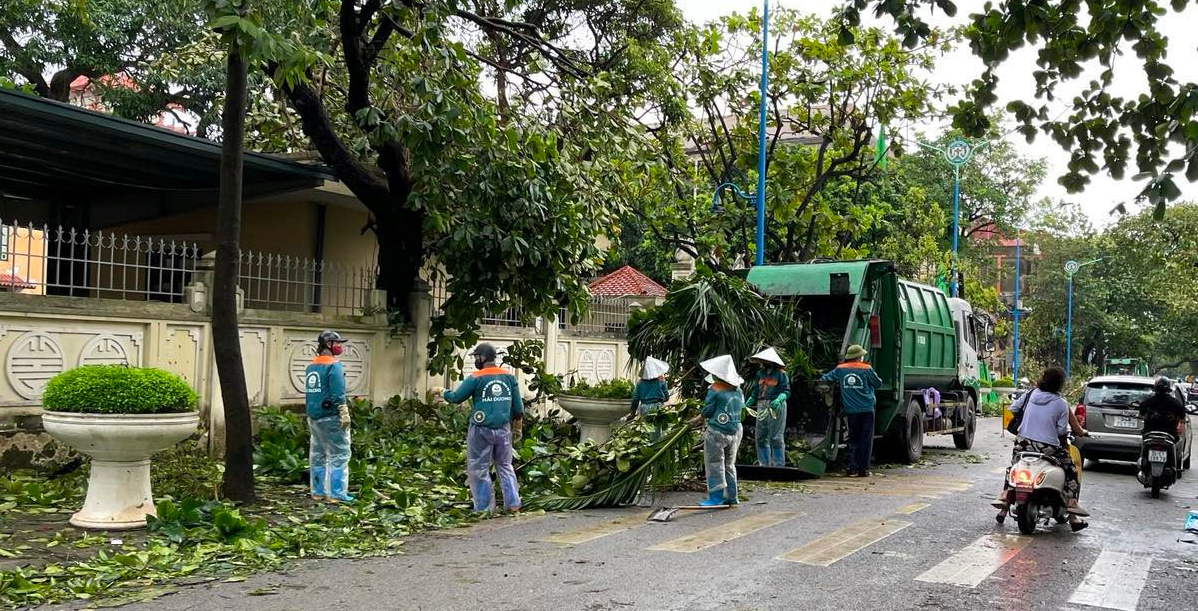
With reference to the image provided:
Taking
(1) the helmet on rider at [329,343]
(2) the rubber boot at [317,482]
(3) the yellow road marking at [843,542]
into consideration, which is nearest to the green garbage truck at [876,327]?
(3) the yellow road marking at [843,542]

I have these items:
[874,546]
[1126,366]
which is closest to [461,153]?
[874,546]

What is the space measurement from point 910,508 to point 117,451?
720cm

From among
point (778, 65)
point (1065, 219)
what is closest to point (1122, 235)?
point (1065, 219)

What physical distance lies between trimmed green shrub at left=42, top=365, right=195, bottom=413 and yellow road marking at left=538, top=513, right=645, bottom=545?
3.18m

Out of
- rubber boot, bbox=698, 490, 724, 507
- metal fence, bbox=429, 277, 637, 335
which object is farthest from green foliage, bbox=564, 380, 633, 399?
rubber boot, bbox=698, 490, 724, 507

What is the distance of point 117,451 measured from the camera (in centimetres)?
773

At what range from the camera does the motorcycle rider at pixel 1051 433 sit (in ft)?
29.6

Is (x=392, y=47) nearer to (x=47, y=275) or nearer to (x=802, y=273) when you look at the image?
(x=47, y=275)

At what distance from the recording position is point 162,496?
8906 mm

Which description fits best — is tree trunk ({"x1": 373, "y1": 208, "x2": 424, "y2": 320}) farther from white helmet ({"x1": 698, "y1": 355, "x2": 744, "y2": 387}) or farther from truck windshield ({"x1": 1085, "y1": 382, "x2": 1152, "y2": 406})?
truck windshield ({"x1": 1085, "y1": 382, "x2": 1152, "y2": 406})

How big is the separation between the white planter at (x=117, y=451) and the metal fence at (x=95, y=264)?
2746 millimetres

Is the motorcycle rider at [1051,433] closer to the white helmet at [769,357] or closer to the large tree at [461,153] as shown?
the white helmet at [769,357]

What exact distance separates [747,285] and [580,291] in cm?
238

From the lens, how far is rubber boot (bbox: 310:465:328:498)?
31.7 ft
